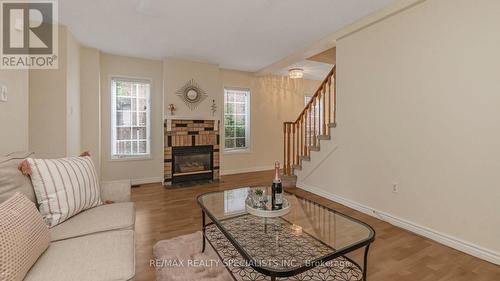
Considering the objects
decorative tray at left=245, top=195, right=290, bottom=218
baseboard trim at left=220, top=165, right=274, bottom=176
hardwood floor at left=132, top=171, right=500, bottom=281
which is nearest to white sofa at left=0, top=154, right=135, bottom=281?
hardwood floor at left=132, top=171, right=500, bottom=281

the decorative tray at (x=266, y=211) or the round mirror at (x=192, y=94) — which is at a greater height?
the round mirror at (x=192, y=94)

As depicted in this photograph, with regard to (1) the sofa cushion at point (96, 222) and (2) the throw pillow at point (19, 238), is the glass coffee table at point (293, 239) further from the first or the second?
(2) the throw pillow at point (19, 238)

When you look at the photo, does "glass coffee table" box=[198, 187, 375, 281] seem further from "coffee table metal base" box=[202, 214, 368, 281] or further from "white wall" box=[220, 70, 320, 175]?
"white wall" box=[220, 70, 320, 175]

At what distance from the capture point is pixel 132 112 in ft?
15.0

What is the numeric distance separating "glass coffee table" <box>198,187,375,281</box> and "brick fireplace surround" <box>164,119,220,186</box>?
8.61 feet

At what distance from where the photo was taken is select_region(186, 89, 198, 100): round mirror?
4703 mm

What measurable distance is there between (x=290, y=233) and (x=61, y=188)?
1.61 meters

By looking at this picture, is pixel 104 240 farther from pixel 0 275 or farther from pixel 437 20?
pixel 437 20

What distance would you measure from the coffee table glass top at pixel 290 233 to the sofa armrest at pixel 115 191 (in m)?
0.67

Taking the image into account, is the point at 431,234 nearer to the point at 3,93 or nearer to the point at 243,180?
the point at 243,180

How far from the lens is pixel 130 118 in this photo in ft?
14.9

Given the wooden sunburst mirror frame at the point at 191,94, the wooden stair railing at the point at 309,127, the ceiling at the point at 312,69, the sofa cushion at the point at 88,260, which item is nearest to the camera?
the sofa cushion at the point at 88,260

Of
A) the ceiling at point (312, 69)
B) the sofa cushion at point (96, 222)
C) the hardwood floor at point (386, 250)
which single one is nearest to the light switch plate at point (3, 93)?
the sofa cushion at point (96, 222)

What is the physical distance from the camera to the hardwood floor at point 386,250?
A: 1.76 m
